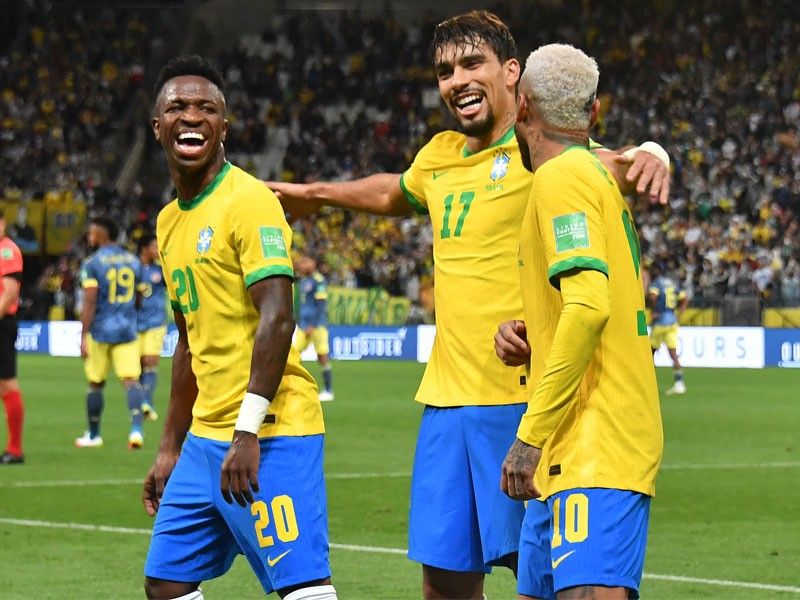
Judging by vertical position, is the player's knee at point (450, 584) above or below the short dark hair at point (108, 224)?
below

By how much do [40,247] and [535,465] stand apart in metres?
38.9

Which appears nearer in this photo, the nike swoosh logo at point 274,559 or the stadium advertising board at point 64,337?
the nike swoosh logo at point 274,559

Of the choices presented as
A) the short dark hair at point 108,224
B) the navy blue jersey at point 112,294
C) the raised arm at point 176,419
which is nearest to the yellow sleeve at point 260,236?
the raised arm at point 176,419

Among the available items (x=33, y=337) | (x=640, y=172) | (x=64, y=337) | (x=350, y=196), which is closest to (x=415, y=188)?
(x=350, y=196)

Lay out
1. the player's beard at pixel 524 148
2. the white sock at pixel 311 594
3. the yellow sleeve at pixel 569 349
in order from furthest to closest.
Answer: the white sock at pixel 311 594
the player's beard at pixel 524 148
the yellow sleeve at pixel 569 349

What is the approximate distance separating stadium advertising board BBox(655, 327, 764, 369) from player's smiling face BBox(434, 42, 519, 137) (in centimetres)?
2455

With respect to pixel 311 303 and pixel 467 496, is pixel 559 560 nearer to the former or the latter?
pixel 467 496

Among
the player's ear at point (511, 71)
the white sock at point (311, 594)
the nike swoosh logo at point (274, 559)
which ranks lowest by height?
the white sock at point (311, 594)

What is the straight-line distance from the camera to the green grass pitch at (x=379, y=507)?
8.68 m

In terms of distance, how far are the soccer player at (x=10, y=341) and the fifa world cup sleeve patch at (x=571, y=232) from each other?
393 inches

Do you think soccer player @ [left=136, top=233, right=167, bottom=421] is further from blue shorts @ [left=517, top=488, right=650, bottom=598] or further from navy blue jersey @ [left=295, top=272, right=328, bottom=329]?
blue shorts @ [left=517, top=488, right=650, bottom=598]

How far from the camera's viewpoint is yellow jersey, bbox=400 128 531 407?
5.61m

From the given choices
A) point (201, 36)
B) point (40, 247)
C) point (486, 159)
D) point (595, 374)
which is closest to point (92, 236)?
point (486, 159)

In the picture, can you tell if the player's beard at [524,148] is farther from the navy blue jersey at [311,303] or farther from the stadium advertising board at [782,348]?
the stadium advertising board at [782,348]
